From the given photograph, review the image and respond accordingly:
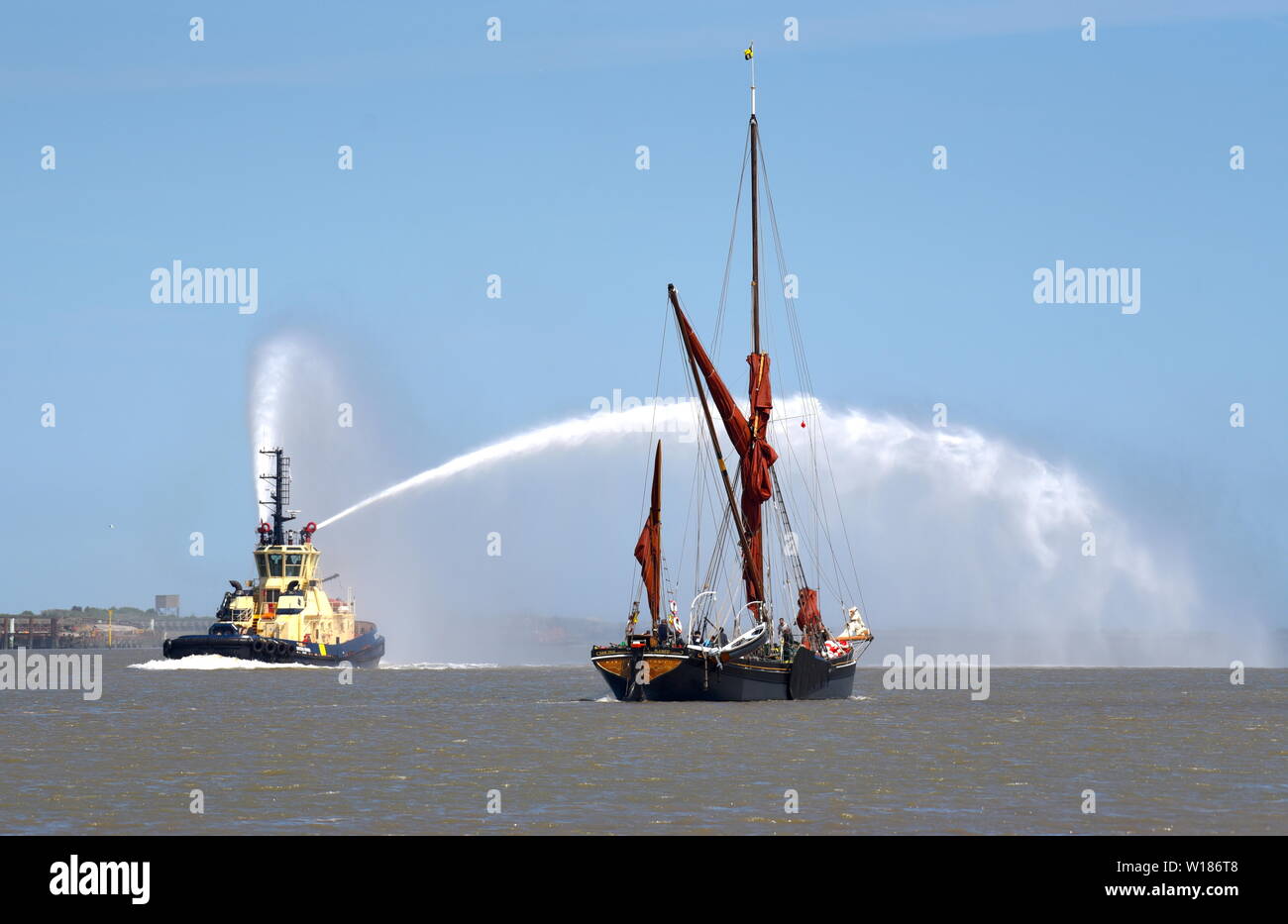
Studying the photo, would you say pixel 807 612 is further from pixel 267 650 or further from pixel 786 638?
pixel 267 650

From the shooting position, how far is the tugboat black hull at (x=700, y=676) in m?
84.2

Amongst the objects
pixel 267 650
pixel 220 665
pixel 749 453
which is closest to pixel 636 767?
pixel 749 453

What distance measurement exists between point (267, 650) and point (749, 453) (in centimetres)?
7383

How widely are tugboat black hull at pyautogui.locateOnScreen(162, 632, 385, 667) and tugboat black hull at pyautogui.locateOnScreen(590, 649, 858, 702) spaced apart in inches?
2747

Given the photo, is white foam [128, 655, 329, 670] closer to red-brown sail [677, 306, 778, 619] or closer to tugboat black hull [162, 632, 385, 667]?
tugboat black hull [162, 632, 385, 667]

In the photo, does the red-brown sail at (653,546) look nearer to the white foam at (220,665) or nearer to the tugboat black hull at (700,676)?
the tugboat black hull at (700,676)

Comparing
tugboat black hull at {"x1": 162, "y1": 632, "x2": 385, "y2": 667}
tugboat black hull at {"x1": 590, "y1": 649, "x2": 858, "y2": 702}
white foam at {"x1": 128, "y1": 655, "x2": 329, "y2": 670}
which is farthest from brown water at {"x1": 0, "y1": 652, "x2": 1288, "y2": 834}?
white foam at {"x1": 128, "y1": 655, "x2": 329, "y2": 670}

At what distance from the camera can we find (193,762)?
53312mm

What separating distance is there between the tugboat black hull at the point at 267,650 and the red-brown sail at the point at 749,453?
7208cm

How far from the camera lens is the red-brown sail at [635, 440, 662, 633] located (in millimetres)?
89000

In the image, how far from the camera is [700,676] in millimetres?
84312

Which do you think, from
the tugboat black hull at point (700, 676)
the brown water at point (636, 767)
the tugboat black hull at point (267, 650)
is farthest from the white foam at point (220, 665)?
the tugboat black hull at point (700, 676)
